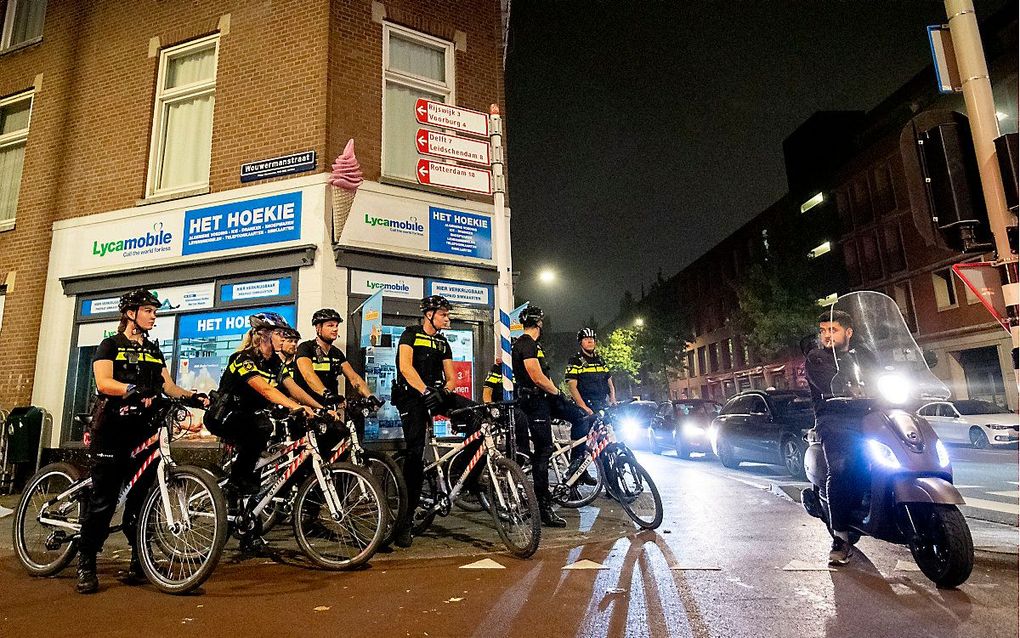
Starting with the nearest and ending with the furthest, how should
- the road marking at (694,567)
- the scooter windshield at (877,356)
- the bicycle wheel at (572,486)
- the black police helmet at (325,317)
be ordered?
the scooter windshield at (877,356), the road marking at (694,567), the black police helmet at (325,317), the bicycle wheel at (572,486)

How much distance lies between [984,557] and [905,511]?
1294 millimetres

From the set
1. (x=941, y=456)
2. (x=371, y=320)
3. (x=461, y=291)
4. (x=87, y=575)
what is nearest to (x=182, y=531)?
(x=87, y=575)

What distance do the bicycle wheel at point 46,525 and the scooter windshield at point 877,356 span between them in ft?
19.0

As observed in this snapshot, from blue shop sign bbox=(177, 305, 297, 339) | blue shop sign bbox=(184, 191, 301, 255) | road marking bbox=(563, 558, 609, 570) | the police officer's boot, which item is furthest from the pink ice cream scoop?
road marking bbox=(563, 558, 609, 570)

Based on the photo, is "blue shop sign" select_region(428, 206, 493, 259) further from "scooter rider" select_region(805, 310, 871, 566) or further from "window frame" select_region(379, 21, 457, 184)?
"scooter rider" select_region(805, 310, 871, 566)

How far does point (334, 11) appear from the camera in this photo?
923 cm

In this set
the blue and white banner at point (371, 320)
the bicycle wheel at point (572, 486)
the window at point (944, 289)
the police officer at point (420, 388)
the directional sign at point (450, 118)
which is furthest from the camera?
the window at point (944, 289)

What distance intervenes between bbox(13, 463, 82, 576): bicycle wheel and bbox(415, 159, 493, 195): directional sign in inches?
164

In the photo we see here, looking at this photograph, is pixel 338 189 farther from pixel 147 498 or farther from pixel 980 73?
pixel 980 73

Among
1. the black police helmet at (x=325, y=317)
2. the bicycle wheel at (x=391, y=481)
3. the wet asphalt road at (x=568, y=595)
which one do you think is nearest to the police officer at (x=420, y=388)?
the bicycle wheel at (x=391, y=481)

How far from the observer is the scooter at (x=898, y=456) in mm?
3799

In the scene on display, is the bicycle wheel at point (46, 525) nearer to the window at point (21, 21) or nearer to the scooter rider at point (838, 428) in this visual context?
the scooter rider at point (838, 428)

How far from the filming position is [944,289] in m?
26.8

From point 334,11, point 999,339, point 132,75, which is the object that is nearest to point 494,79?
point 334,11
